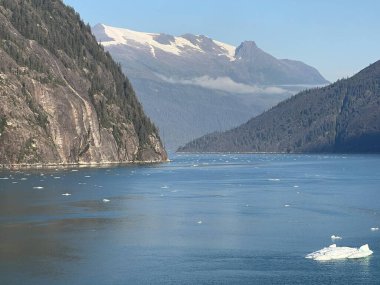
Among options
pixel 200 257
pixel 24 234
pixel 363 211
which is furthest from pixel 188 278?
pixel 363 211

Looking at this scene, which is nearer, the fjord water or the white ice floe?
the fjord water

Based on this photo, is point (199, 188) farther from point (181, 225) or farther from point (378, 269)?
point (378, 269)

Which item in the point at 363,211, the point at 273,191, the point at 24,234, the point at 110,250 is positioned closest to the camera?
the point at 110,250

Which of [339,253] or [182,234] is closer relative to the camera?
[339,253]

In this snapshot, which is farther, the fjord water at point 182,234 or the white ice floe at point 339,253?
the white ice floe at point 339,253
